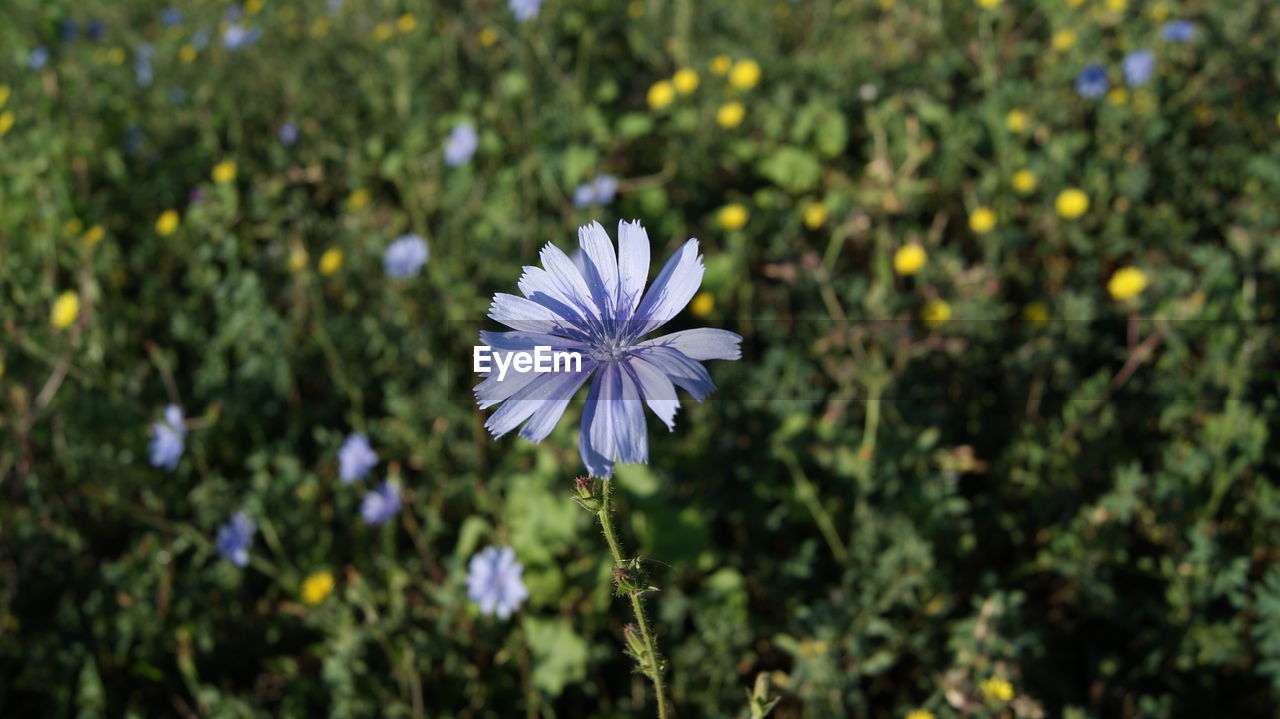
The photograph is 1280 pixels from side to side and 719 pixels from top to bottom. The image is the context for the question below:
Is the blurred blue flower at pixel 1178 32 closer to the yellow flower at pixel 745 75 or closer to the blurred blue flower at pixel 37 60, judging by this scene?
the yellow flower at pixel 745 75

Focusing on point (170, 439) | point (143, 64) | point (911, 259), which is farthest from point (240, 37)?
point (911, 259)

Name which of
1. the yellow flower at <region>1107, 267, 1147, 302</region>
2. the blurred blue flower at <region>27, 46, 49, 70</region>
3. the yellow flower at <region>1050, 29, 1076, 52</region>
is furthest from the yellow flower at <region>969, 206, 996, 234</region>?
the blurred blue flower at <region>27, 46, 49, 70</region>

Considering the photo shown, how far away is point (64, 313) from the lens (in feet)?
10.5

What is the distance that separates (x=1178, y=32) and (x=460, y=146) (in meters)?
3.19

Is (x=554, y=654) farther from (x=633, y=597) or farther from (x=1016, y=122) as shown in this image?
(x=1016, y=122)

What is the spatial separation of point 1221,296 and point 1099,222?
0.67 meters

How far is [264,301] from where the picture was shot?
3426 millimetres

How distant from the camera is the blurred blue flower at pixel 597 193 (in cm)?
336

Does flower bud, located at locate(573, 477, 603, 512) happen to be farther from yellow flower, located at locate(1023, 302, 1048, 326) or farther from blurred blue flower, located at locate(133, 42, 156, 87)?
blurred blue flower, located at locate(133, 42, 156, 87)

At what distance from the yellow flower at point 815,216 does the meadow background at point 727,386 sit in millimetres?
76

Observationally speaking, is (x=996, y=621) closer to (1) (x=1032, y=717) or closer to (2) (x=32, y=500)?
(1) (x=1032, y=717)

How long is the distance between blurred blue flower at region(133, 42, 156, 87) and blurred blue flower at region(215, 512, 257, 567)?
3.73 metres

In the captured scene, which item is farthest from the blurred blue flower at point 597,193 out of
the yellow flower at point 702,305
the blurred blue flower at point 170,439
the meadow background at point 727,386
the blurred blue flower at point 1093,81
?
the blurred blue flower at point 1093,81

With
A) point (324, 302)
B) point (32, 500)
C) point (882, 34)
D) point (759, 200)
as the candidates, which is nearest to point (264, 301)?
point (324, 302)
